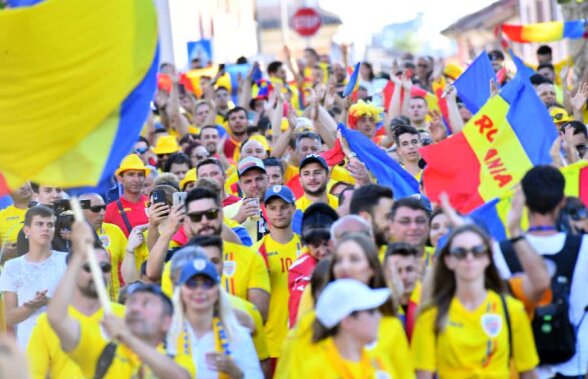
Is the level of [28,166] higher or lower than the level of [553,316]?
higher

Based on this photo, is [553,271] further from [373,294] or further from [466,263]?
[373,294]

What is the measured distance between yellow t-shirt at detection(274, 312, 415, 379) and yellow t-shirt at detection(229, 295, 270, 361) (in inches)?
45.4

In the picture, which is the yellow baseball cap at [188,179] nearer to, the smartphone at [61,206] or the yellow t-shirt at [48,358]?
the smartphone at [61,206]

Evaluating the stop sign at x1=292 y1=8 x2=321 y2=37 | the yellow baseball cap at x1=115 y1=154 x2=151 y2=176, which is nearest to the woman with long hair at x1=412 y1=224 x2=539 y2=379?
the yellow baseball cap at x1=115 y1=154 x2=151 y2=176

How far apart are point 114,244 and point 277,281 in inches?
78.4

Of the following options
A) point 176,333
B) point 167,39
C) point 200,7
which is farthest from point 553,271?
point 200,7

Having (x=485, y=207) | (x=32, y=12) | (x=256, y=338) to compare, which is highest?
(x=32, y=12)

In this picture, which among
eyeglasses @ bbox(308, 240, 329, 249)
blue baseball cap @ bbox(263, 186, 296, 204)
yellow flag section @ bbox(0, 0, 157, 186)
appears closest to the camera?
yellow flag section @ bbox(0, 0, 157, 186)

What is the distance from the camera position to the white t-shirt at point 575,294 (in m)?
9.17

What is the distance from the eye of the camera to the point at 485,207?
10.3 metres

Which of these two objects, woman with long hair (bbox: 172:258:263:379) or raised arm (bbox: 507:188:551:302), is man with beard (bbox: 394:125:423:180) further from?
woman with long hair (bbox: 172:258:263:379)

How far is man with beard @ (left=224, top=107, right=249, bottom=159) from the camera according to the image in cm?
1902

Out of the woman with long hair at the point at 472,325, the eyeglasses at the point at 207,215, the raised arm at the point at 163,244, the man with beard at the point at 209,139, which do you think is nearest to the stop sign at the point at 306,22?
the man with beard at the point at 209,139

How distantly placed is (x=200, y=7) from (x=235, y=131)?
39.8 meters
